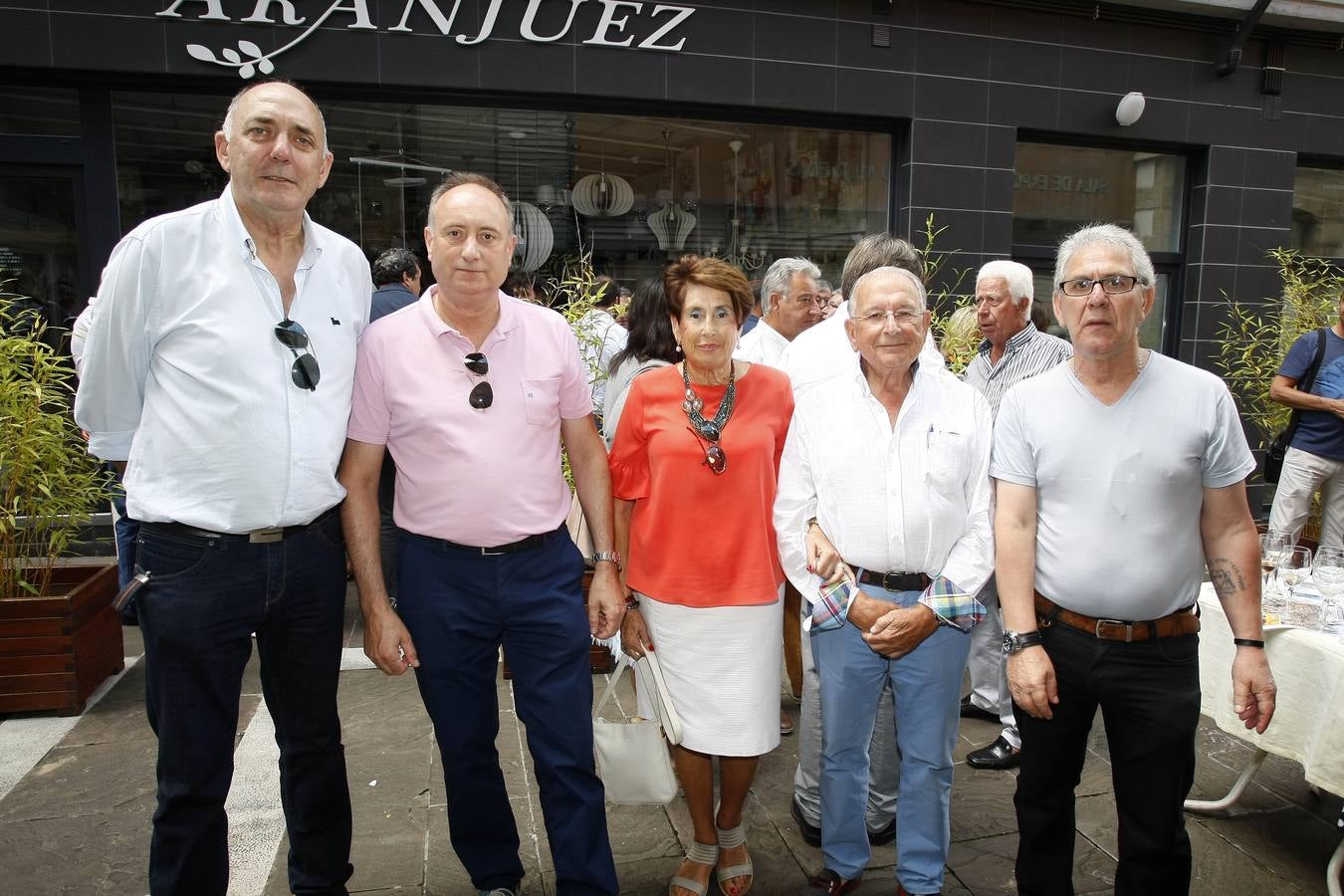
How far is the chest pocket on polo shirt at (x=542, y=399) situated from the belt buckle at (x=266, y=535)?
2.28ft

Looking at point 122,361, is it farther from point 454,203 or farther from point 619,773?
point 619,773

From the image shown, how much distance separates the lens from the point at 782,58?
7.36 meters

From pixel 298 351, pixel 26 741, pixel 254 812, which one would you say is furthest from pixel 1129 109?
pixel 26 741

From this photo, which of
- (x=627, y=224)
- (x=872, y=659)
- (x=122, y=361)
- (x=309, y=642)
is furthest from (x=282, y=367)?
(x=627, y=224)

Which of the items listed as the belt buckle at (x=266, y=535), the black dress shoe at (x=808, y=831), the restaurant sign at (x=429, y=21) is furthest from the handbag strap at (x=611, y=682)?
the restaurant sign at (x=429, y=21)

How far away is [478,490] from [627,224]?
5.84 meters

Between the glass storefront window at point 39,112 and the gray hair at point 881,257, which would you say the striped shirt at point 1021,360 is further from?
the glass storefront window at point 39,112

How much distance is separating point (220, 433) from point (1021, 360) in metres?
2.98

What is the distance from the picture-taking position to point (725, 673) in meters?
2.70

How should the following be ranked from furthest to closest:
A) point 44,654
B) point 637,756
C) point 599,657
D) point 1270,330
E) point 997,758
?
1. point 1270,330
2. point 599,657
3. point 44,654
4. point 997,758
5. point 637,756

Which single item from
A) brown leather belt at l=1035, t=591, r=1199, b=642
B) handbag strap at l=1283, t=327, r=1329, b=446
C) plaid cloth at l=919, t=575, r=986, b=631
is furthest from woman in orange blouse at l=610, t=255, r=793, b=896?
handbag strap at l=1283, t=327, r=1329, b=446

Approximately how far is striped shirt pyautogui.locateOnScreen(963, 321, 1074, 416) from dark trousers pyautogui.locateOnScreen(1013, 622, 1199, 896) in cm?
150

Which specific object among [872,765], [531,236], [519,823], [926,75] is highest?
[926,75]

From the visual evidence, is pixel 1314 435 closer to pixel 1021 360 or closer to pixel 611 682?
A: pixel 1021 360
